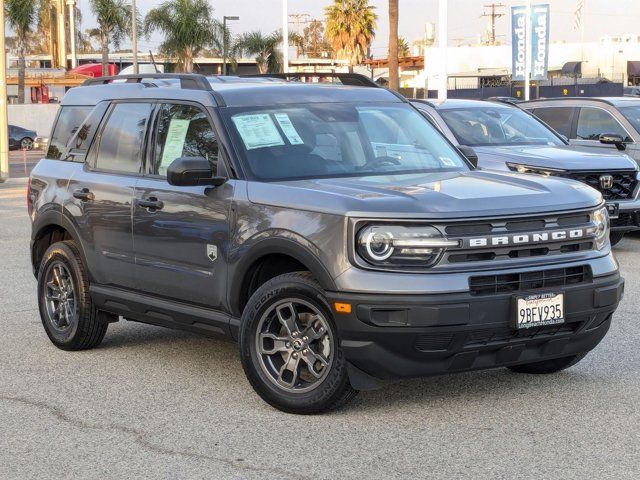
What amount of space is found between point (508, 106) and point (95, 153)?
8.12 meters

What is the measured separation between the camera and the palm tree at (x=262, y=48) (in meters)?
79.4

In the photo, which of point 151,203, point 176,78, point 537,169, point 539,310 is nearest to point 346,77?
point 176,78

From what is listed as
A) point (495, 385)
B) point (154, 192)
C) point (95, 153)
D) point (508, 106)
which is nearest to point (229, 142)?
point (154, 192)

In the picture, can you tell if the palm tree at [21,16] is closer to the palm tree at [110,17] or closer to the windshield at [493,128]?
the palm tree at [110,17]

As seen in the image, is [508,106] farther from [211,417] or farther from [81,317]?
[211,417]

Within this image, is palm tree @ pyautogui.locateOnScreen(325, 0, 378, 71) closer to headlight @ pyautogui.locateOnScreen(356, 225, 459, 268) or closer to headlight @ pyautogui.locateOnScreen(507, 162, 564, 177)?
headlight @ pyautogui.locateOnScreen(507, 162, 564, 177)

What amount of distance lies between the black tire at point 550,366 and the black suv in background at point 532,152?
17.9ft

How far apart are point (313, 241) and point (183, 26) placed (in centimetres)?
6628

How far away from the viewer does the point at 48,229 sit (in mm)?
8430

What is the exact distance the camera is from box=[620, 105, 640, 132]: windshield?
15.4m

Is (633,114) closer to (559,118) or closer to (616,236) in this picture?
(559,118)

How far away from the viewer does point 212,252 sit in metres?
6.70

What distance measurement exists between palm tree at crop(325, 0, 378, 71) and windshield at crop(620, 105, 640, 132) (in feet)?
200

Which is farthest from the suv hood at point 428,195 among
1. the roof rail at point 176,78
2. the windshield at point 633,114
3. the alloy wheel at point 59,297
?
the windshield at point 633,114
